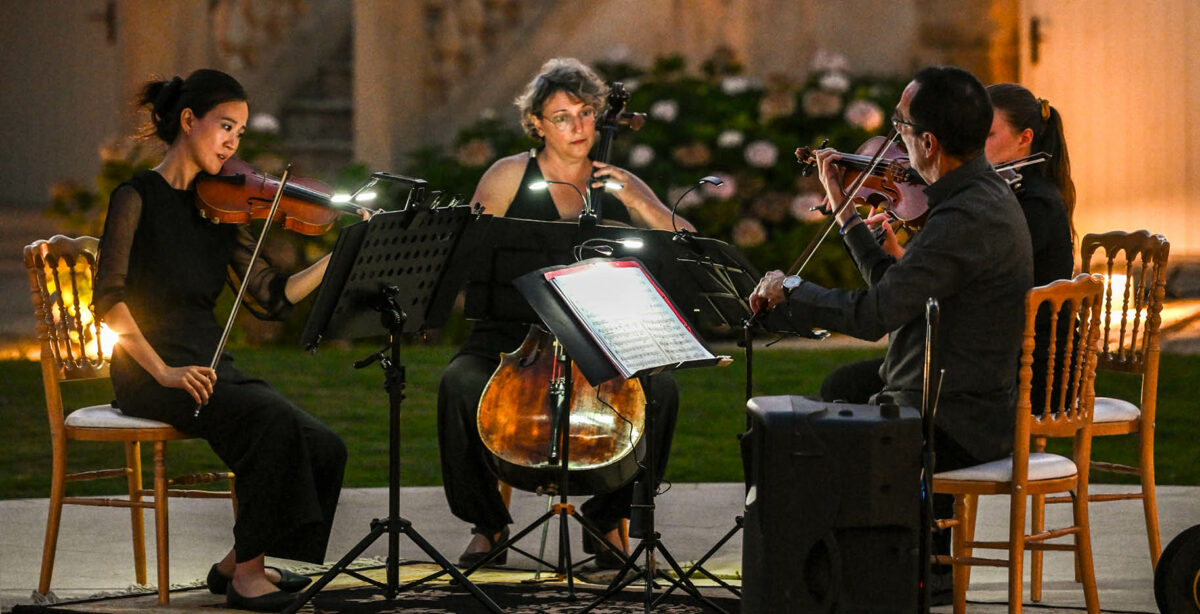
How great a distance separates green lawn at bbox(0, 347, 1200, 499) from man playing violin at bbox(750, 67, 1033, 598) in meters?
2.24

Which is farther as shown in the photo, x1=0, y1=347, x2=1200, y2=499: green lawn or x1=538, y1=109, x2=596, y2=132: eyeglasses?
x1=0, y1=347, x2=1200, y2=499: green lawn

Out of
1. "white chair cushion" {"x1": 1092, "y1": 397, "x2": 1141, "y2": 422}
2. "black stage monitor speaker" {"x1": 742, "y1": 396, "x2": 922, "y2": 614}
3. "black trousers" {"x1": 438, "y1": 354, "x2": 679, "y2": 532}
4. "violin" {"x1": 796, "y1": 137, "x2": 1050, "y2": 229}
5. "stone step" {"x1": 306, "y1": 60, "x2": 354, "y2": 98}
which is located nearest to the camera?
"black stage monitor speaker" {"x1": 742, "y1": 396, "x2": 922, "y2": 614}

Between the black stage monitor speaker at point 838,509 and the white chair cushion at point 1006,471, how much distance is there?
1.22ft

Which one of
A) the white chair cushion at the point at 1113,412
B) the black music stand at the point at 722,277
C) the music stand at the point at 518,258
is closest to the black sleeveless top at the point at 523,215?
the music stand at the point at 518,258

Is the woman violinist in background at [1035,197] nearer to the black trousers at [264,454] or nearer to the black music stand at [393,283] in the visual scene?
the black music stand at [393,283]

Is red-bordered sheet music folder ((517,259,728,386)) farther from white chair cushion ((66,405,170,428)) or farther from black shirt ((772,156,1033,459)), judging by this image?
white chair cushion ((66,405,170,428))

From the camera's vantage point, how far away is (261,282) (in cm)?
471

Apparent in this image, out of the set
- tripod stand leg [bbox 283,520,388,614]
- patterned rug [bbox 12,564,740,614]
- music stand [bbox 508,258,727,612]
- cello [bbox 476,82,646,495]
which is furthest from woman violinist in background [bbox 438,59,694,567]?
music stand [bbox 508,258,727,612]

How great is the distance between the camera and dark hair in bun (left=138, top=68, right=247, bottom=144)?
14.7 feet

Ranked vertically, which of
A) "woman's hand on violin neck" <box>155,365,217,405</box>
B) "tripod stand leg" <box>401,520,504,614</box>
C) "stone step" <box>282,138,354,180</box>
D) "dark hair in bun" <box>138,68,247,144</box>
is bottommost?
"tripod stand leg" <box>401,520,504,614</box>

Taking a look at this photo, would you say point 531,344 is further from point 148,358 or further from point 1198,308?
point 1198,308

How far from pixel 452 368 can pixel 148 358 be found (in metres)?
0.89

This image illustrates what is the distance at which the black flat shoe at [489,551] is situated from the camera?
474 cm

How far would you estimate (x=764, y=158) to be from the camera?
9.12 metres
